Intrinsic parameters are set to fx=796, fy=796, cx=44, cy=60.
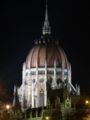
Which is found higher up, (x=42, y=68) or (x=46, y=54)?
(x=46, y=54)

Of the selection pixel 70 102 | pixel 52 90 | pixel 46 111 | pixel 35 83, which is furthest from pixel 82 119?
pixel 35 83

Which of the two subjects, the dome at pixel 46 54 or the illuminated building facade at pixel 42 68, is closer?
the illuminated building facade at pixel 42 68

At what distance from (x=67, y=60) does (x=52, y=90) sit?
4071 centimetres

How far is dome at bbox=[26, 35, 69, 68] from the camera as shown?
190000 millimetres

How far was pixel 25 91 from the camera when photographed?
7490 inches

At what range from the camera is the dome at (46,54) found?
623ft

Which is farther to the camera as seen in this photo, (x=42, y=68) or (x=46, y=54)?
(x=46, y=54)

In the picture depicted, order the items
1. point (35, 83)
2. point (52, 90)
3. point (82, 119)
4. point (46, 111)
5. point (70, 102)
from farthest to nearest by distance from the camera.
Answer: point (35, 83) → point (52, 90) → point (70, 102) → point (46, 111) → point (82, 119)

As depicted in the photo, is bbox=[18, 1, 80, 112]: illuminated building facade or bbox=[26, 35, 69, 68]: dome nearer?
bbox=[18, 1, 80, 112]: illuminated building facade

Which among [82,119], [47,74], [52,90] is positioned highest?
[47,74]

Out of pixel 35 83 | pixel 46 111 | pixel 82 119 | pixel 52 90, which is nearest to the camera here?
pixel 82 119

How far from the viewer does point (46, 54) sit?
19188 cm

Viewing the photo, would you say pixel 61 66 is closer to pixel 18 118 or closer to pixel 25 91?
pixel 25 91

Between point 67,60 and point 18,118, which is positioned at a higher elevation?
point 67,60
